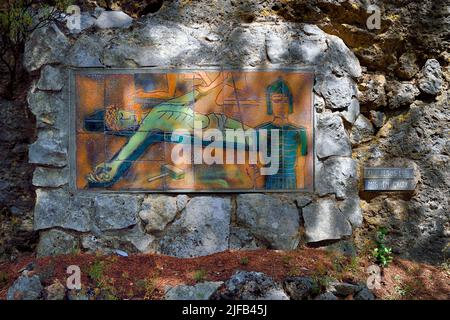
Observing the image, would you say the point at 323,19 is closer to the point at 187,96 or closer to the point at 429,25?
the point at 429,25

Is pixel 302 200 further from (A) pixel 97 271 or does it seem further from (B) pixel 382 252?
(A) pixel 97 271

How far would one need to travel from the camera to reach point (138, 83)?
3.84m

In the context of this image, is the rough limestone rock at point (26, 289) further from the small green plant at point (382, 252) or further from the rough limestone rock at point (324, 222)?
the small green plant at point (382, 252)

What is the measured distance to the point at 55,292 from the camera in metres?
3.05

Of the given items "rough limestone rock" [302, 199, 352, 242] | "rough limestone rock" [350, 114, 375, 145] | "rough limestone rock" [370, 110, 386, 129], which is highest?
"rough limestone rock" [370, 110, 386, 129]

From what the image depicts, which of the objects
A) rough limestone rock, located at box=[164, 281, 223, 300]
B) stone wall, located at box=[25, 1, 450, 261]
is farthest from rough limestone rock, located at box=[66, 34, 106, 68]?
rough limestone rock, located at box=[164, 281, 223, 300]

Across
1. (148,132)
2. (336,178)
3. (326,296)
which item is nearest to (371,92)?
(336,178)

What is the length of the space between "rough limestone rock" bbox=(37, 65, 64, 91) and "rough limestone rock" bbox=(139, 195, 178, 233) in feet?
4.58

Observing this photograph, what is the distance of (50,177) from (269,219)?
2.14 meters

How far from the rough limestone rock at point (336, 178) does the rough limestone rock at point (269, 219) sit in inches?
15.8

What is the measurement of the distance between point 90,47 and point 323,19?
234 centimetres

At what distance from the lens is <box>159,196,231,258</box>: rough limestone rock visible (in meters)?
3.74

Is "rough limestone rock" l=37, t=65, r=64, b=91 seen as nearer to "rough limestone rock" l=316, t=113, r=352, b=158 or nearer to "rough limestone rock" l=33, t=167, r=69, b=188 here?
"rough limestone rock" l=33, t=167, r=69, b=188

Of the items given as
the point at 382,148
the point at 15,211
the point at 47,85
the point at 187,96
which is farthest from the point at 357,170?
the point at 15,211
